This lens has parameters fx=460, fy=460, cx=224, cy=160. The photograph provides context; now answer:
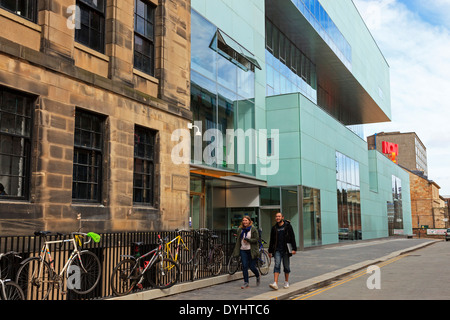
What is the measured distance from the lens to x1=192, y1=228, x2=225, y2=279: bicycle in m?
12.4

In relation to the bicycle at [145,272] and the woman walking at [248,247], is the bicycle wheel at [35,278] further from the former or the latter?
the woman walking at [248,247]

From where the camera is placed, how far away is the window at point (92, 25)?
11227mm

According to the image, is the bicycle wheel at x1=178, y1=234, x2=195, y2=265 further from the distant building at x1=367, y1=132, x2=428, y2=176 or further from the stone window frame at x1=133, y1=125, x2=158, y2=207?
the distant building at x1=367, y1=132, x2=428, y2=176

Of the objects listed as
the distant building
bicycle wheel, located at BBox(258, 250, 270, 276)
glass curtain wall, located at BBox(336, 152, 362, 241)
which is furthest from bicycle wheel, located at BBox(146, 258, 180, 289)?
the distant building

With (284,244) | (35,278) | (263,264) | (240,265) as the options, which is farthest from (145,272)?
(263,264)

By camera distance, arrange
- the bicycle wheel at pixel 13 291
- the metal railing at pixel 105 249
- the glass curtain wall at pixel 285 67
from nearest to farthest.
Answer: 1. the bicycle wheel at pixel 13 291
2. the metal railing at pixel 105 249
3. the glass curtain wall at pixel 285 67

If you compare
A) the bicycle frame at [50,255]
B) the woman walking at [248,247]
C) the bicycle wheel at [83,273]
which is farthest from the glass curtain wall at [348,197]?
the bicycle frame at [50,255]


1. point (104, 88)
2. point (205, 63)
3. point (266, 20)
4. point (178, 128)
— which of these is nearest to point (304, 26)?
point (266, 20)

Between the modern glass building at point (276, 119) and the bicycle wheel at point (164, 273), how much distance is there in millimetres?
8133

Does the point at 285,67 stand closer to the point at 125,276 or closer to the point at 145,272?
the point at 145,272

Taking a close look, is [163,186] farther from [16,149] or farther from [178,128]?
[16,149]

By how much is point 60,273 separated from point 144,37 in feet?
24.7

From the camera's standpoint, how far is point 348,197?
36250 millimetres
